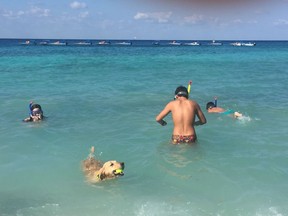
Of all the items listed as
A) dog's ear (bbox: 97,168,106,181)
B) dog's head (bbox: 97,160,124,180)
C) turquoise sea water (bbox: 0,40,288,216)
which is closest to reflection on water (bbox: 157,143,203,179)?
turquoise sea water (bbox: 0,40,288,216)

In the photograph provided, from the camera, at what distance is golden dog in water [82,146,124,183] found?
6.89 m

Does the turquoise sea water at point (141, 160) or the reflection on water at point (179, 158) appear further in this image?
the reflection on water at point (179, 158)

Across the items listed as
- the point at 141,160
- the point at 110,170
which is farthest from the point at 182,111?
the point at 110,170

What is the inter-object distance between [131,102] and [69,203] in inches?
377

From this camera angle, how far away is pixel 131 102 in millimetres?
15680

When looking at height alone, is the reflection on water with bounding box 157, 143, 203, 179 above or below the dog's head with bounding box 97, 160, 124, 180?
below

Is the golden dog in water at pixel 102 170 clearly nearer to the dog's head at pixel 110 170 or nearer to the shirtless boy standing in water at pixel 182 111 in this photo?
the dog's head at pixel 110 170

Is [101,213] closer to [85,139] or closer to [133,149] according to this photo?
[133,149]

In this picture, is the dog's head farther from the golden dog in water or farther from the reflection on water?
the reflection on water

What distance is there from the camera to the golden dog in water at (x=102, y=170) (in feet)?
22.6

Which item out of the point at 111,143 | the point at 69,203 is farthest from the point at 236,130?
the point at 69,203

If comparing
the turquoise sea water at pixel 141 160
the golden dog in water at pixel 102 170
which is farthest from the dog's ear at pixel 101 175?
the turquoise sea water at pixel 141 160

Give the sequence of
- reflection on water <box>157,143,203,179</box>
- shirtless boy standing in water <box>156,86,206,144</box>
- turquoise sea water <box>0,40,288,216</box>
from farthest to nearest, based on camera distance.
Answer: shirtless boy standing in water <box>156,86,206,144</box>, reflection on water <box>157,143,203,179</box>, turquoise sea water <box>0,40,288,216</box>

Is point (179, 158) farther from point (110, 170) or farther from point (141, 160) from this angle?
point (110, 170)
